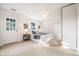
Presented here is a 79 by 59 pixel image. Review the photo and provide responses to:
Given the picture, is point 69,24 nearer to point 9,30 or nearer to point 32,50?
point 32,50

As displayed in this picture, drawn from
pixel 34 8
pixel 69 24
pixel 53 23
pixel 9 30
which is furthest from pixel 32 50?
→ pixel 69 24

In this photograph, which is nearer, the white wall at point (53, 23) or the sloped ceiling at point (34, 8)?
the sloped ceiling at point (34, 8)

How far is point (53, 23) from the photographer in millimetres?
2121

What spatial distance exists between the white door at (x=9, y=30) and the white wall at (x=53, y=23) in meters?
0.87

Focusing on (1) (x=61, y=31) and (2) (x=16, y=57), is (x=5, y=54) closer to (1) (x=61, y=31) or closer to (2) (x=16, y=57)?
(2) (x=16, y=57)

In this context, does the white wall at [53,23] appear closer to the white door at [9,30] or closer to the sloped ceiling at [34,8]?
the sloped ceiling at [34,8]

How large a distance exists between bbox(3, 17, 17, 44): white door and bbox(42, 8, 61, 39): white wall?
871 mm

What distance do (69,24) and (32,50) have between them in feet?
4.38

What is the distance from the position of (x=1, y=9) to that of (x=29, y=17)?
796 millimetres

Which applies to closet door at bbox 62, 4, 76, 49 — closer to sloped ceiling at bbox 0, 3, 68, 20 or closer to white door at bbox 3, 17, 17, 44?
sloped ceiling at bbox 0, 3, 68, 20

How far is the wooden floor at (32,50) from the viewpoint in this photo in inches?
75.8

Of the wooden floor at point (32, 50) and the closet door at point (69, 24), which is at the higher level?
the closet door at point (69, 24)

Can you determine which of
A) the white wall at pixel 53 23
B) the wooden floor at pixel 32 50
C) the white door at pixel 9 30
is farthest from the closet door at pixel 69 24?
the white door at pixel 9 30

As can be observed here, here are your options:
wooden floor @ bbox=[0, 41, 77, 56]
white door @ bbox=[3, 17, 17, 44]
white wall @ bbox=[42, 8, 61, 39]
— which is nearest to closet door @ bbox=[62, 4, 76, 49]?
white wall @ bbox=[42, 8, 61, 39]
